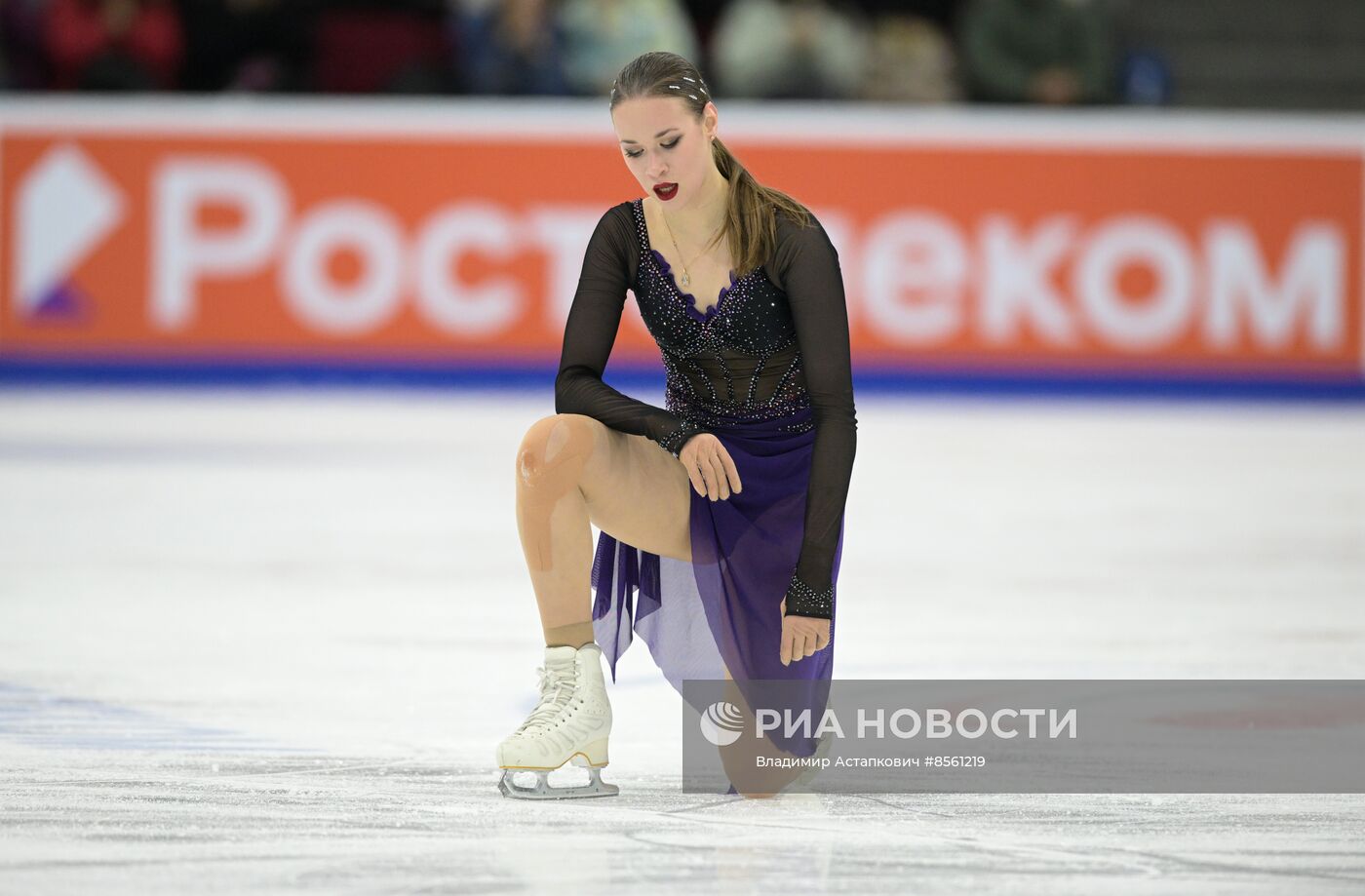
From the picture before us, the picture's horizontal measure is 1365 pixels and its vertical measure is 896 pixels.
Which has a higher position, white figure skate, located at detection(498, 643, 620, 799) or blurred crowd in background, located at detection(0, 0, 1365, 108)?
blurred crowd in background, located at detection(0, 0, 1365, 108)

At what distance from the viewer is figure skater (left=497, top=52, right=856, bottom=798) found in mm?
2582

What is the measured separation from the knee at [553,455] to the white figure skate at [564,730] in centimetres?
23

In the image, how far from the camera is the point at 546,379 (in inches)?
354

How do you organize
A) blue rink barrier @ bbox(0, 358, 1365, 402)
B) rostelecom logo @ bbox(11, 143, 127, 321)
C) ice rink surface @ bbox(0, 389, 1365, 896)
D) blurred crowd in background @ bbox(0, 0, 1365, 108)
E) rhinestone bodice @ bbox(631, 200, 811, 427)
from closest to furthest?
ice rink surface @ bbox(0, 389, 1365, 896) → rhinestone bodice @ bbox(631, 200, 811, 427) → rostelecom logo @ bbox(11, 143, 127, 321) → blue rink barrier @ bbox(0, 358, 1365, 402) → blurred crowd in background @ bbox(0, 0, 1365, 108)

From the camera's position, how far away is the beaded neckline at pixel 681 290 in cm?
271

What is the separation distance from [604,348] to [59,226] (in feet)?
21.7

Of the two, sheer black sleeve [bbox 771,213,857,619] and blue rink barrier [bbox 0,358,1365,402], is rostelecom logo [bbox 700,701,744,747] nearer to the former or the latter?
sheer black sleeve [bbox 771,213,857,619]

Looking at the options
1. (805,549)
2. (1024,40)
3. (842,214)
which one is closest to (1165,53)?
(1024,40)

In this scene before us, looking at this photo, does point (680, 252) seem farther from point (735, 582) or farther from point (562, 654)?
point (562, 654)

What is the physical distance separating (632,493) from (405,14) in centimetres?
791

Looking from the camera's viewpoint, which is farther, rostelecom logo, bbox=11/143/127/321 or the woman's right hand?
rostelecom logo, bbox=11/143/127/321

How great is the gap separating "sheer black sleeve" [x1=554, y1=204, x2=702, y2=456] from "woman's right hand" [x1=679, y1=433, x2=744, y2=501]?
21 mm

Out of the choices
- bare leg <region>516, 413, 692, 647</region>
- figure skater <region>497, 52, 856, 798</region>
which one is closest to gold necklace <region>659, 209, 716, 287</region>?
figure skater <region>497, 52, 856, 798</region>

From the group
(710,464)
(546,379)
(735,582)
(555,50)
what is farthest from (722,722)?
(555,50)
